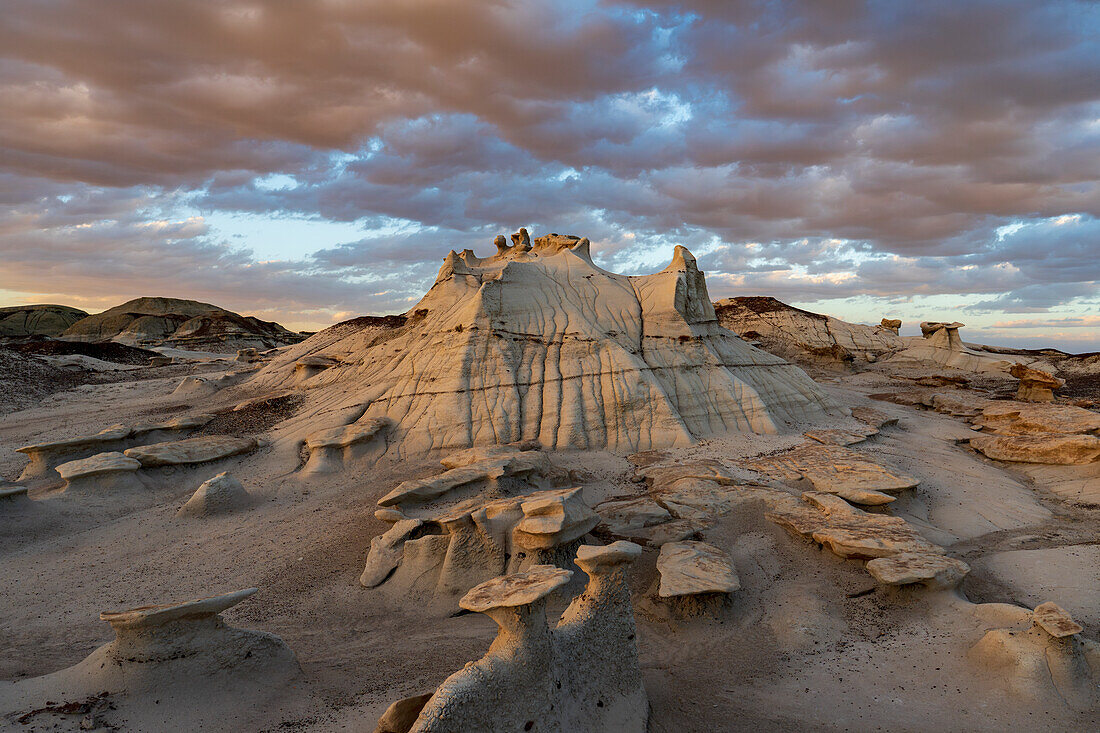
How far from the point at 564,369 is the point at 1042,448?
12.5m

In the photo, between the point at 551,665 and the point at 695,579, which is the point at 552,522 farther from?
the point at 551,665

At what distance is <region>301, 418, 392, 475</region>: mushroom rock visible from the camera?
13406 mm

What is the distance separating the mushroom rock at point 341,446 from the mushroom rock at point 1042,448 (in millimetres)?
16404

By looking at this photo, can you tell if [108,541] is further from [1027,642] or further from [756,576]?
[1027,642]

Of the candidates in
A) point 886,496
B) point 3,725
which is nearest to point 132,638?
point 3,725

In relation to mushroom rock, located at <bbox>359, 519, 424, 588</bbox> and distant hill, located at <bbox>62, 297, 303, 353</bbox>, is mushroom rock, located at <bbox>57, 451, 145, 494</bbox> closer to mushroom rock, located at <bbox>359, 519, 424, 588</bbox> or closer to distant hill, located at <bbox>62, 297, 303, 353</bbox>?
mushroom rock, located at <bbox>359, 519, 424, 588</bbox>

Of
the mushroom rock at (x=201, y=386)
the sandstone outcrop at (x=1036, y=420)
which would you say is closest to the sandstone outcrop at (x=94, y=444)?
the mushroom rock at (x=201, y=386)

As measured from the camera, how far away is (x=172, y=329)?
209ft

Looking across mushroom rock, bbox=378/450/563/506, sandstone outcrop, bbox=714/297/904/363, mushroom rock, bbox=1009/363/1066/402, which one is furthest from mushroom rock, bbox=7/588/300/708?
sandstone outcrop, bbox=714/297/904/363

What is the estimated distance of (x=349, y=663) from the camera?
21.9ft

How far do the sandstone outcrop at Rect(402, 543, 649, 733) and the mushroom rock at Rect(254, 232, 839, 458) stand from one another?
8.41 meters

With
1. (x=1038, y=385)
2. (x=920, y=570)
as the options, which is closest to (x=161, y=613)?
(x=920, y=570)

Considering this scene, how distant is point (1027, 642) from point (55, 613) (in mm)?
12343

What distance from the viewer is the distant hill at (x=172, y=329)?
50916 mm
